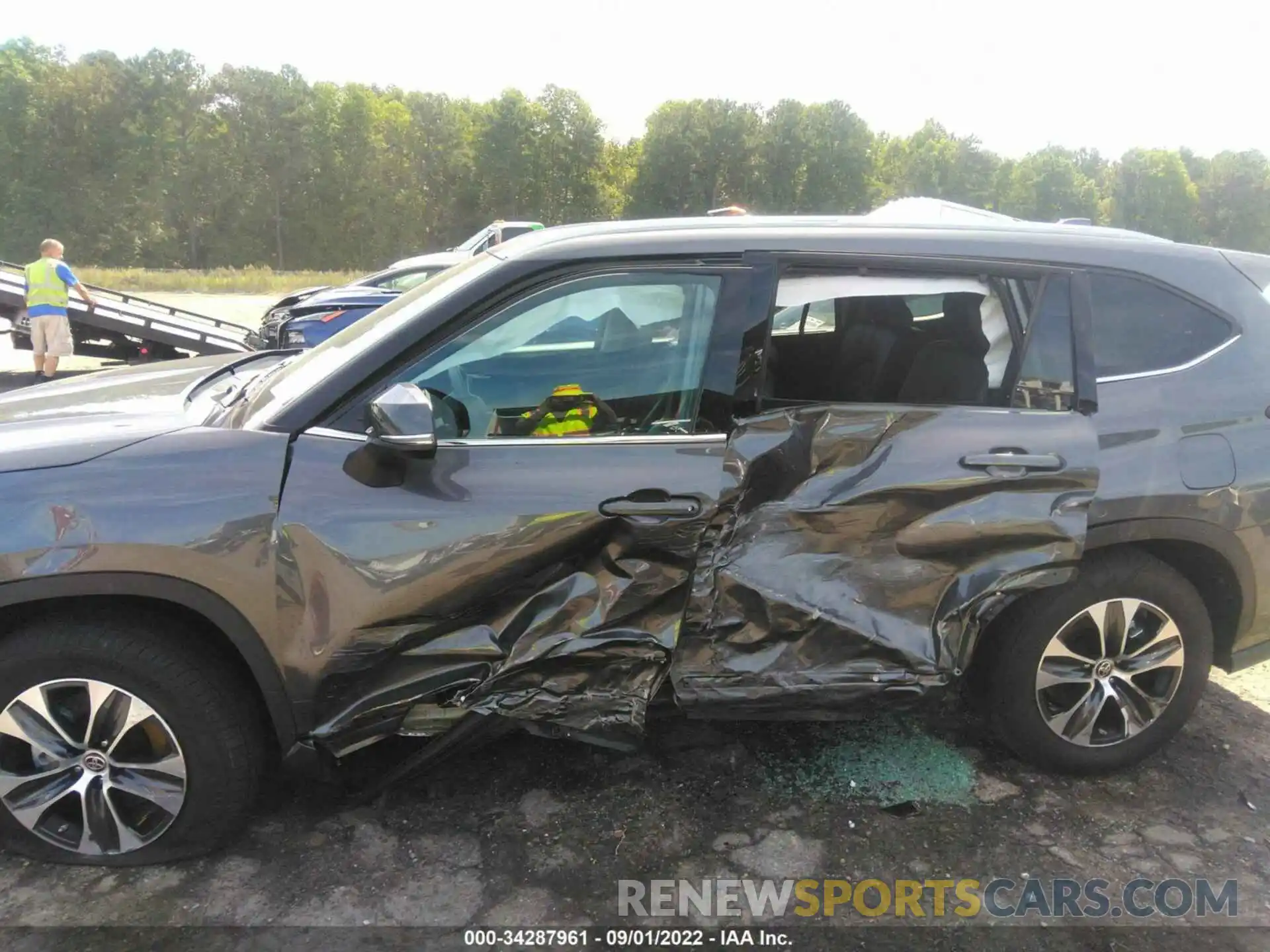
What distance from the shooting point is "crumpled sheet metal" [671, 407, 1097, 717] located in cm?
245

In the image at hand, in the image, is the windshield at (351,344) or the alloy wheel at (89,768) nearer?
the alloy wheel at (89,768)

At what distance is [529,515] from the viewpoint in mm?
2285

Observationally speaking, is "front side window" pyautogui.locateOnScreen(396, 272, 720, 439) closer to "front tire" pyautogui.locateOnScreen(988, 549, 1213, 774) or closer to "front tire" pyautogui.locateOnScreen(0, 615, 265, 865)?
"front tire" pyautogui.locateOnScreen(0, 615, 265, 865)

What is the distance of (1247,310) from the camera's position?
109 inches

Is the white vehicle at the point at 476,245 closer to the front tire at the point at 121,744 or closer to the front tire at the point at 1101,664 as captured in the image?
the front tire at the point at 121,744

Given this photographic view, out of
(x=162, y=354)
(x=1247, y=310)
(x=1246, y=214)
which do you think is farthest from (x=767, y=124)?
(x=1247, y=310)

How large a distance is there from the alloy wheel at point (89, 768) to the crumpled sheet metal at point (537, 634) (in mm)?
448

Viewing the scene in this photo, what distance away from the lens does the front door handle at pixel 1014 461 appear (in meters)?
2.51

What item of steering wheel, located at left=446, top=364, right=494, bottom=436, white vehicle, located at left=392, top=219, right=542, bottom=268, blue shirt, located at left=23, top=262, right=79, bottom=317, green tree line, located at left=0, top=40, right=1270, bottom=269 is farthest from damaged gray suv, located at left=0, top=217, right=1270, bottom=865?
green tree line, located at left=0, top=40, right=1270, bottom=269

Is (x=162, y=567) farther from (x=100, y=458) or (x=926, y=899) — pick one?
(x=926, y=899)

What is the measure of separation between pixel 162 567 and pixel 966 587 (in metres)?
2.27

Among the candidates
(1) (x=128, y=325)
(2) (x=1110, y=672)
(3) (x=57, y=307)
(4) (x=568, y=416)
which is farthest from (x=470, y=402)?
(1) (x=128, y=325)

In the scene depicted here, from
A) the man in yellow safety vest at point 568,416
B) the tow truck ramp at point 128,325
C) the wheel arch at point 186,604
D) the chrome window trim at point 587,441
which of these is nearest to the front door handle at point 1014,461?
the chrome window trim at point 587,441

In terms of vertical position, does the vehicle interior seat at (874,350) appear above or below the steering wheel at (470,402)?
above
